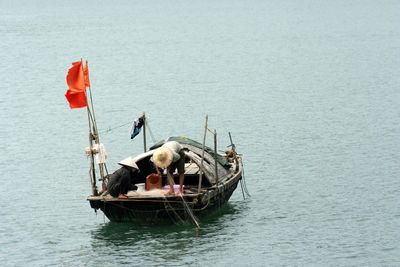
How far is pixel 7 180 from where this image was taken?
3556 cm

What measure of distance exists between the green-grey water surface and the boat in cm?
69

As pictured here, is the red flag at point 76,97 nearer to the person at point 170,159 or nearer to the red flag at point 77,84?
the red flag at point 77,84

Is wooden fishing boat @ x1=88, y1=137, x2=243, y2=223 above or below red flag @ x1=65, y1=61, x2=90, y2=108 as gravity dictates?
below

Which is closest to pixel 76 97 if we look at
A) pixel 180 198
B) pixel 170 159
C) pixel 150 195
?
pixel 170 159

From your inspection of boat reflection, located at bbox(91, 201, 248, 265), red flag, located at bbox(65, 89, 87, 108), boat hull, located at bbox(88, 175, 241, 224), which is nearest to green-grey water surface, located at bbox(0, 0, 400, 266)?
boat reflection, located at bbox(91, 201, 248, 265)

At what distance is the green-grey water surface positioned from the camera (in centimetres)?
2580

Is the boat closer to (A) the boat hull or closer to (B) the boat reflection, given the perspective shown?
(A) the boat hull

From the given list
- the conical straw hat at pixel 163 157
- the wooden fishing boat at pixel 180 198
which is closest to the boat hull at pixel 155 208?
the wooden fishing boat at pixel 180 198

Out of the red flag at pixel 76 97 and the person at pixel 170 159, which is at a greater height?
the red flag at pixel 76 97

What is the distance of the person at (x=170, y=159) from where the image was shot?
84.0 ft

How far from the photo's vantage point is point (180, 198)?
993 inches

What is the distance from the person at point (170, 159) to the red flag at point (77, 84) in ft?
10.0

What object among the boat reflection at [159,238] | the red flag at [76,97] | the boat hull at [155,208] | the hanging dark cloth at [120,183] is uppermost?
the red flag at [76,97]

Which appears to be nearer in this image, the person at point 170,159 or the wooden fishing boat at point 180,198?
the wooden fishing boat at point 180,198
